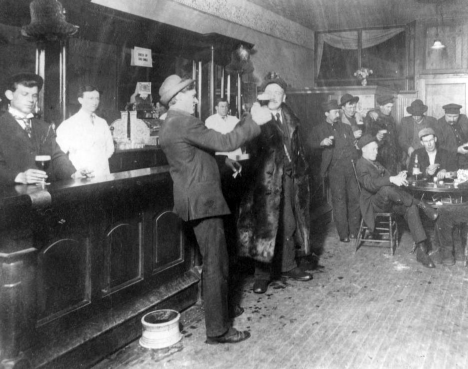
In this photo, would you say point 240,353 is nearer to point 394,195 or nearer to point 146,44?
point 394,195

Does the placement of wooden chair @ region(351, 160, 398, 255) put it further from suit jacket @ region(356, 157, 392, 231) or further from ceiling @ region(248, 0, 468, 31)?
ceiling @ region(248, 0, 468, 31)

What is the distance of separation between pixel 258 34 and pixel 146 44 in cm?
268

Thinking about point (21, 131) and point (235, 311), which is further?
point (235, 311)

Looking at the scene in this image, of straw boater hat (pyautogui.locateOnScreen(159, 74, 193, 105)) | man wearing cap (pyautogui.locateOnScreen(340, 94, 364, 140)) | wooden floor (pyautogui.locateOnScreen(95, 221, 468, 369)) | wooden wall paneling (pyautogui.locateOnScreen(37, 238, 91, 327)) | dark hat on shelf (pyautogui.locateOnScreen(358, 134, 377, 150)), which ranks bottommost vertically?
wooden floor (pyautogui.locateOnScreen(95, 221, 468, 369))

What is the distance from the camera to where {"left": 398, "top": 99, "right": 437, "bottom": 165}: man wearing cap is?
725cm

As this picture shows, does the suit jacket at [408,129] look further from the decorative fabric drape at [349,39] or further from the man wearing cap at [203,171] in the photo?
the man wearing cap at [203,171]

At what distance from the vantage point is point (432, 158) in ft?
18.0

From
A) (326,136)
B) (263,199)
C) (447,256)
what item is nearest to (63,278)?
(263,199)

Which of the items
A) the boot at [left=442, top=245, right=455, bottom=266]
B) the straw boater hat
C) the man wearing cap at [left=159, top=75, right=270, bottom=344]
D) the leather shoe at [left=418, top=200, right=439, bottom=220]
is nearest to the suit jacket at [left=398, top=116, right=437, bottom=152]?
the leather shoe at [left=418, top=200, right=439, bottom=220]

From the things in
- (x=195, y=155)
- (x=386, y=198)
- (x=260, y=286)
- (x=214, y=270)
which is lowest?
(x=260, y=286)

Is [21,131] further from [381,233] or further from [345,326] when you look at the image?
[381,233]

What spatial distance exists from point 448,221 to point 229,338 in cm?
302

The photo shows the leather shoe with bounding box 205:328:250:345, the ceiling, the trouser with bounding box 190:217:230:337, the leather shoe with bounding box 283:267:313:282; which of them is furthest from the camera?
the ceiling

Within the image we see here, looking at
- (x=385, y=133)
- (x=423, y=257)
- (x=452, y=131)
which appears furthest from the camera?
(x=452, y=131)
